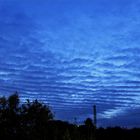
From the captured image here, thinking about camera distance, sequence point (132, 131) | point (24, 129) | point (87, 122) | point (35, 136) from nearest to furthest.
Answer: point (35, 136), point (24, 129), point (87, 122), point (132, 131)

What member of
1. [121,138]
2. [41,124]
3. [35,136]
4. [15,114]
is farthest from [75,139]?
[121,138]

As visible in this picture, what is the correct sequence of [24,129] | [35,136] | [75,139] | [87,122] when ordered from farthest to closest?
[87,122] → [24,129] → [35,136] → [75,139]

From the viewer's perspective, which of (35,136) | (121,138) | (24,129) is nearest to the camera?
(35,136)

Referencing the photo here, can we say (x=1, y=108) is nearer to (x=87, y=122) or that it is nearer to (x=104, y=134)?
(x=87, y=122)

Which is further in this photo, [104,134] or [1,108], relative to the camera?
[104,134]

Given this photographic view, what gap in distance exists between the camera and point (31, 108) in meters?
58.3

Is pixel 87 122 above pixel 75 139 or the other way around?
above

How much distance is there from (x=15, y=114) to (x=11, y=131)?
9.42 feet

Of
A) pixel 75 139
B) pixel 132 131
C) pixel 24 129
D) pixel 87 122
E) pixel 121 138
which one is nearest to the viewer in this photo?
pixel 75 139

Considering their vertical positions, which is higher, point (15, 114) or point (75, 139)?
point (15, 114)

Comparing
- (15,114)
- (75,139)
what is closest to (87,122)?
(15,114)

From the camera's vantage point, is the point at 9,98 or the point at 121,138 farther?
the point at 121,138

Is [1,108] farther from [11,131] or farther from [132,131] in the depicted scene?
[132,131]

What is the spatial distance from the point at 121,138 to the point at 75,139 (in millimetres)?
27721
